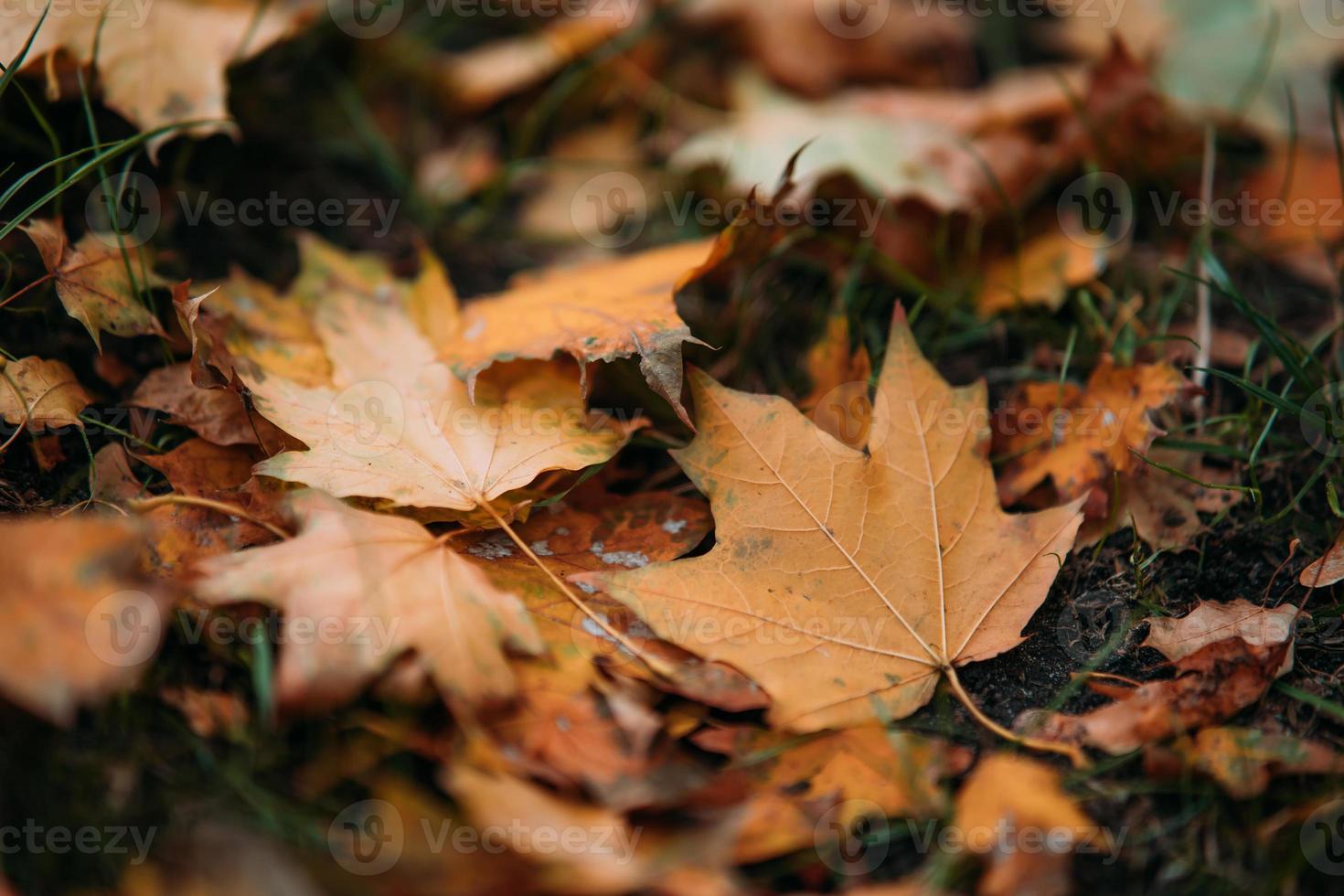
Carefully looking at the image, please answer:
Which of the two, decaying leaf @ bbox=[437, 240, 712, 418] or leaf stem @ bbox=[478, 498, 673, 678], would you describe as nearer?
leaf stem @ bbox=[478, 498, 673, 678]

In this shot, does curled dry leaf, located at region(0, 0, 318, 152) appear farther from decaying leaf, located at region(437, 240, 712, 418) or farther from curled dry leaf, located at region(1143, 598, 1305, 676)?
curled dry leaf, located at region(1143, 598, 1305, 676)

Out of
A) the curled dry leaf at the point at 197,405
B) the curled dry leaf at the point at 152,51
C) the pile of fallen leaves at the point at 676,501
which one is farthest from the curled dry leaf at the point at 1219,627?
the curled dry leaf at the point at 152,51

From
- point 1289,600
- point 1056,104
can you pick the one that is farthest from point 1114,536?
point 1056,104

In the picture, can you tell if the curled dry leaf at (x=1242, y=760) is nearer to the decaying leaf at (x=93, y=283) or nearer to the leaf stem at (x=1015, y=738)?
the leaf stem at (x=1015, y=738)

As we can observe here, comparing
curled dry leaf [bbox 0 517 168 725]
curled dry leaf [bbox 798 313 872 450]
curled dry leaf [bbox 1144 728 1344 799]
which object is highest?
curled dry leaf [bbox 0 517 168 725]

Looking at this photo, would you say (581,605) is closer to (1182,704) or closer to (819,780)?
(819,780)

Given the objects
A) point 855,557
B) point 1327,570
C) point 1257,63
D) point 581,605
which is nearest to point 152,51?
point 581,605

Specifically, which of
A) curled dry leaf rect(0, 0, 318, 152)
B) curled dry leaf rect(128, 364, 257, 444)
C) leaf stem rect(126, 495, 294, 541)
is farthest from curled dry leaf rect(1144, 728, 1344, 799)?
curled dry leaf rect(0, 0, 318, 152)
